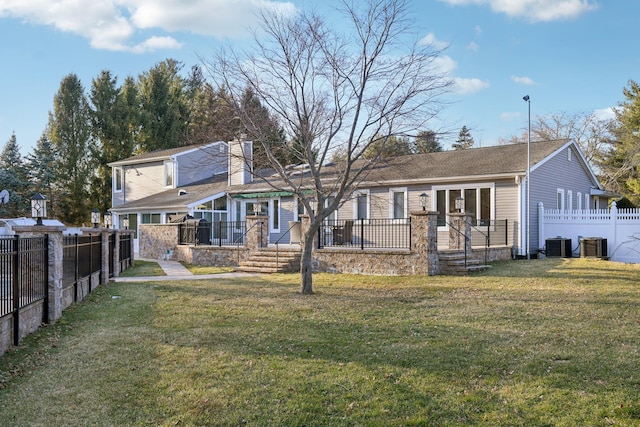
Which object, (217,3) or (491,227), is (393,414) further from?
(491,227)

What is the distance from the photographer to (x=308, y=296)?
418 inches

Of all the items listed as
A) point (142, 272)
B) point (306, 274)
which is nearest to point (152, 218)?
point (142, 272)

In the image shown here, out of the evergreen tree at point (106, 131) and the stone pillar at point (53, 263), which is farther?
the evergreen tree at point (106, 131)

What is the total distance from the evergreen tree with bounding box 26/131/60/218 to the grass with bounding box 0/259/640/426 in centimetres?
3218

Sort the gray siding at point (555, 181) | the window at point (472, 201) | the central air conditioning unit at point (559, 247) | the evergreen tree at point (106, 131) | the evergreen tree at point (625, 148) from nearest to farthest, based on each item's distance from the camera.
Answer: the central air conditioning unit at point (559, 247)
the window at point (472, 201)
the gray siding at point (555, 181)
the evergreen tree at point (625, 148)
the evergreen tree at point (106, 131)

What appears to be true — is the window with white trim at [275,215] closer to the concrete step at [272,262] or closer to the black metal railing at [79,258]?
the concrete step at [272,262]

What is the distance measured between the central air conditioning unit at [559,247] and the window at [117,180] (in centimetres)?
2580

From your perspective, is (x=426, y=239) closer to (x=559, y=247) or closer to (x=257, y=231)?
(x=257, y=231)

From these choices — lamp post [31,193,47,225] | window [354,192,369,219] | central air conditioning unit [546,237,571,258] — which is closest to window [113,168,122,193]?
window [354,192,369,219]

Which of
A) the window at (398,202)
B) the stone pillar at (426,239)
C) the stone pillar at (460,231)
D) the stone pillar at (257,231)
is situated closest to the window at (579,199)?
the window at (398,202)

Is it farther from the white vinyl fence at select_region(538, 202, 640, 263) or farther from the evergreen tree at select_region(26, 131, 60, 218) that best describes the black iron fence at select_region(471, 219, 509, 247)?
the evergreen tree at select_region(26, 131, 60, 218)

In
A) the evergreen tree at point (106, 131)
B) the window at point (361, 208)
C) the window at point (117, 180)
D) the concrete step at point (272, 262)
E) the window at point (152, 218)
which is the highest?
the evergreen tree at point (106, 131)

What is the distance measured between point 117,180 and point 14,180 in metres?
7.95

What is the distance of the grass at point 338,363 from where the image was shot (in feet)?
14.4
